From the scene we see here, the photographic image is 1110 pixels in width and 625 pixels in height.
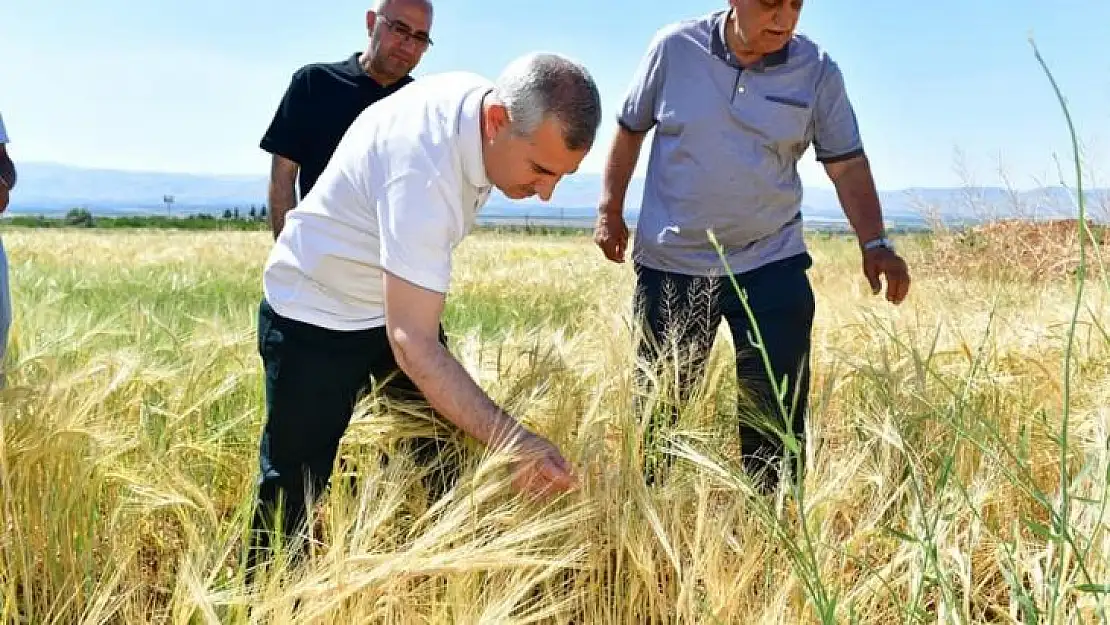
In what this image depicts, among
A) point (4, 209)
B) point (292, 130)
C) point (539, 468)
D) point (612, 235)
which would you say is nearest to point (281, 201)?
point (292, 130)

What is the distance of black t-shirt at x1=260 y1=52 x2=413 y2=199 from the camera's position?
9.82 feet

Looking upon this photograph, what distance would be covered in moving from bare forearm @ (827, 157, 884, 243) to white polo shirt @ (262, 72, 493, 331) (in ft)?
4.15

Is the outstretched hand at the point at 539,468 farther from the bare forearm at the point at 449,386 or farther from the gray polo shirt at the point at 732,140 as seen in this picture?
the gray polo shirt at the point at 732,140

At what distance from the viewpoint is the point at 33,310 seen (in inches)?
114

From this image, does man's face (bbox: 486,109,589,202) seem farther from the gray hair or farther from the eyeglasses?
the eyeglasses

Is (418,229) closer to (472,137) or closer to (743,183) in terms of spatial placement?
(472,137)

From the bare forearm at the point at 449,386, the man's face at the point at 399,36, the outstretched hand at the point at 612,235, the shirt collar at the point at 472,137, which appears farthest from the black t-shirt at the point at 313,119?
the bare forearm at the point at 449,386

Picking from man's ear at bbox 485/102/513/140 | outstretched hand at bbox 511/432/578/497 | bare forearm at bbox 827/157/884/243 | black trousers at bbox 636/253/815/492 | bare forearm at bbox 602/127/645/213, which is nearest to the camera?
outstretched hand at bbox 511/432/578/497

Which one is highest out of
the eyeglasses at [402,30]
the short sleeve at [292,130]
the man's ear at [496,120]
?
the eyeglasses at [402,30]

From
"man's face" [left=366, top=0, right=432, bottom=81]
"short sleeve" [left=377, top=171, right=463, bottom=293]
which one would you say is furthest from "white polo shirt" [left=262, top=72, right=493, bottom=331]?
"man's face" [left=366, top=0, right=432, bottom=81]

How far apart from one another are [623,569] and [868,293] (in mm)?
5060

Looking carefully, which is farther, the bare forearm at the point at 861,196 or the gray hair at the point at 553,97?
the bare forearm at the point at 861,196

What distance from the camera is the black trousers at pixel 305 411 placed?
1780mm

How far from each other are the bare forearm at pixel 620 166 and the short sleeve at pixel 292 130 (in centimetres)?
96
